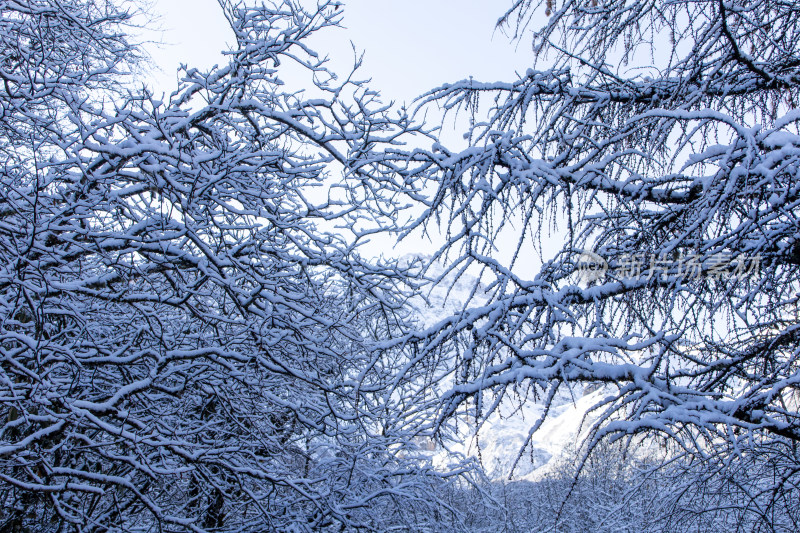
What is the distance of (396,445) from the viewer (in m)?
6.05

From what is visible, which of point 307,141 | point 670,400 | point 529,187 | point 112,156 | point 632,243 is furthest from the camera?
point 307,141

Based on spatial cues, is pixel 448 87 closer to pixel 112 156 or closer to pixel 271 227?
pixel 271 227

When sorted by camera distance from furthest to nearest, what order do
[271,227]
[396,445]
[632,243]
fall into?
[396,445] < [271,227] < [632,243]

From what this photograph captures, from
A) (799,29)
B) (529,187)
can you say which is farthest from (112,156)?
(799,29)

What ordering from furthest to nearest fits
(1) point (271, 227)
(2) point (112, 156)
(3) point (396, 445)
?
(3) point (396, 445) → (1) point (271, 227) → (2) point (112, 156)

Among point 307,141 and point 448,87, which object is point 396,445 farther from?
point 448,87

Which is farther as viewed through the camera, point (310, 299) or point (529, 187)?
point (310, 299)

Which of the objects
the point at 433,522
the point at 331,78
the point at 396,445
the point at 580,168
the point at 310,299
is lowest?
the point at 433,522

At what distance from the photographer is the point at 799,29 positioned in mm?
2322

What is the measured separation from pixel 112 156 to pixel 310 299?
1.83 metres

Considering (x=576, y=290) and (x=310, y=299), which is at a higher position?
(x=310, y=299)

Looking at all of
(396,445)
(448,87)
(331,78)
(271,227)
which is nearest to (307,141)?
(331,78)

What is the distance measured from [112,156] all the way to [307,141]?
1601 millimetres

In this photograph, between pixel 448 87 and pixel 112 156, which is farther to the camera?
pixel 112 156
